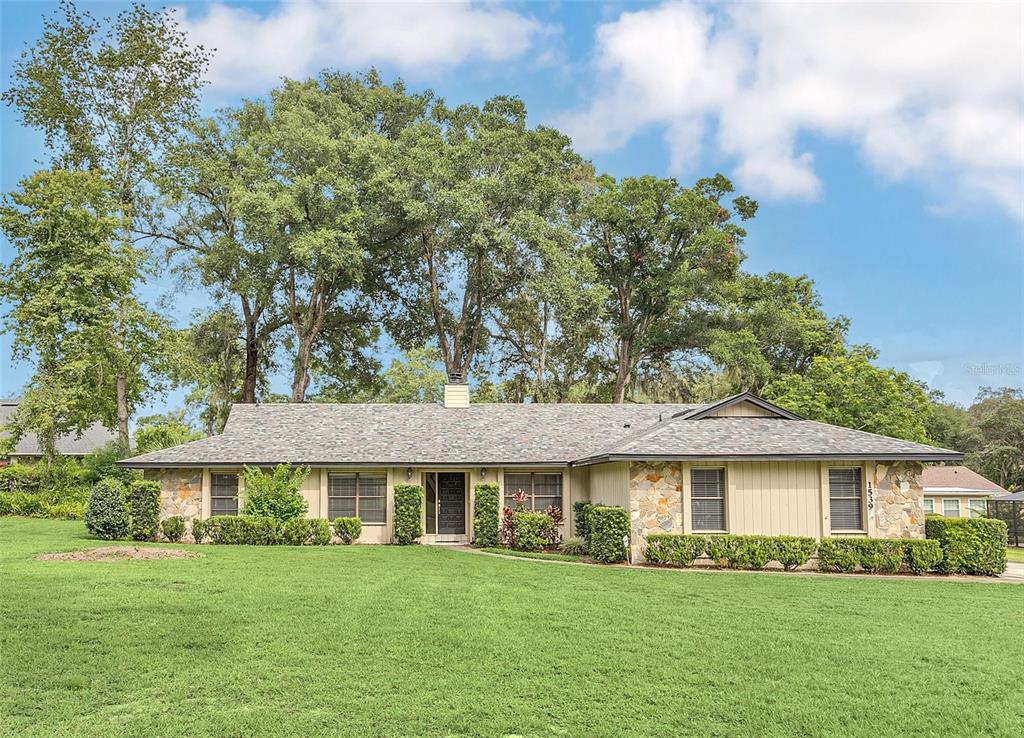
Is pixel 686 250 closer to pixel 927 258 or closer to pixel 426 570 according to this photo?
pixel 426 570

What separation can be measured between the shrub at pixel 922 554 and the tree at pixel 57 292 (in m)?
26.2

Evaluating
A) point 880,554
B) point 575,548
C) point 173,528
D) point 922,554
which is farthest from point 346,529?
point 922,554

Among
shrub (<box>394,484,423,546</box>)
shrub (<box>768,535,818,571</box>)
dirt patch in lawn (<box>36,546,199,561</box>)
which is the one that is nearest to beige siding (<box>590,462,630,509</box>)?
shrub (<box>768,535,818,571</box>)

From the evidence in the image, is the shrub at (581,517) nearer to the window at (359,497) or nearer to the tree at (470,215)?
the window at (359,497)

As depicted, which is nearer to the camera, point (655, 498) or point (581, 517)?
point (655, 498)

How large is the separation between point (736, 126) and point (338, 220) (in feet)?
50.4

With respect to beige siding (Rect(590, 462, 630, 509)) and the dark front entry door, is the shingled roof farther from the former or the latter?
the dark front entry door

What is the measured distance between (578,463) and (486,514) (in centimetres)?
266

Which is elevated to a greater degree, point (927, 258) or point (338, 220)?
point (927, 258)

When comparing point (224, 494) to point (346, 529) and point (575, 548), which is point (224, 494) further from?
point (575, 548)

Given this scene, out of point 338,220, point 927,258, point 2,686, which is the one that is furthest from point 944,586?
point 927,258

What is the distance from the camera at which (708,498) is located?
55.6 feet

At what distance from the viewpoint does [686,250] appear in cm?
3753

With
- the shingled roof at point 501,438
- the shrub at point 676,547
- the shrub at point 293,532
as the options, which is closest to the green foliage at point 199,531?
the shingled roof at point 501,438
